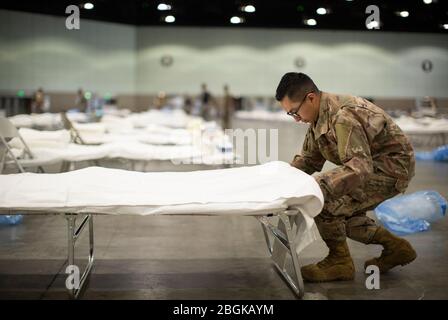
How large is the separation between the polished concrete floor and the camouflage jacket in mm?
556

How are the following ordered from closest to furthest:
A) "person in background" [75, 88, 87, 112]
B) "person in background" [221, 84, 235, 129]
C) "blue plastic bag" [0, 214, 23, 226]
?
"blue plastic bag" [0, 214, 23, 226] < "person in background" [75, 88, 87, 112] < "person in background" [221, 84, 235, 129]

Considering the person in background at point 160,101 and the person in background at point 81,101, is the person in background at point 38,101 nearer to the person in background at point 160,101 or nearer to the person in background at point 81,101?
the person in background at point 81,101

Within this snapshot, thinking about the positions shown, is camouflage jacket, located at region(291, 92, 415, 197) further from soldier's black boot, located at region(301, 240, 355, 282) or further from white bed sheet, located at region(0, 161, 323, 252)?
soldier's black boot, located at region(301, 240, 355, 282)

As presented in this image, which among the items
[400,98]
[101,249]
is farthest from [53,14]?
[101,249]

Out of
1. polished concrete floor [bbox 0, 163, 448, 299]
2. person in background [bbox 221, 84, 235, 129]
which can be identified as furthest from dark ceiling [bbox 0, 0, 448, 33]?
polished concrete floor [bbox 0, 163, 448, 299]

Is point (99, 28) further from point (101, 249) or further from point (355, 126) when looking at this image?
point (355, 126)

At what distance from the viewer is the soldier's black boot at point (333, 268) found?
2.97 m

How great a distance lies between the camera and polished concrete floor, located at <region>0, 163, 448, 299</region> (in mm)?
2838

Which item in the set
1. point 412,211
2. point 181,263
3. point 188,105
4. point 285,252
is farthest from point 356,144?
point 188,105

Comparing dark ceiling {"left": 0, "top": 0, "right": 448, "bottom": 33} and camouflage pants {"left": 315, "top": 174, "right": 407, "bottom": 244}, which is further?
dark ceiling {"left": 0, "top": 0, "right": 448, "bottom": 33}

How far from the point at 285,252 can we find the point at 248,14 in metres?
16.0

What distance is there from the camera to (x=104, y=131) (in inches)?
328

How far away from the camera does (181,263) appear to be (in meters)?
3.41

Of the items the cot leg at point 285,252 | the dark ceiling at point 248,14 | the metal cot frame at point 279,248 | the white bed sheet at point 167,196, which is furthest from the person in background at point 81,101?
the white bed sheet at point 167,196
